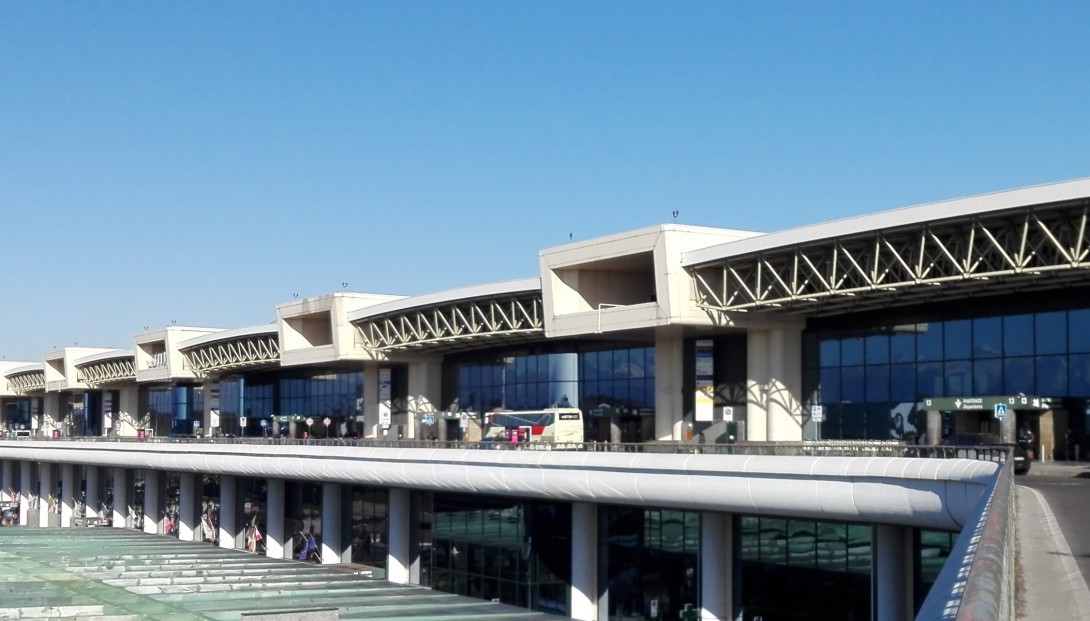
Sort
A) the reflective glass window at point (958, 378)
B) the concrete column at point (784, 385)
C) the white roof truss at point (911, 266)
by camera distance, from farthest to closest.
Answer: the concrete column at point (784, 385) < the reflective glass window at point (958, 378) < the white roof truss at point (911, 266)

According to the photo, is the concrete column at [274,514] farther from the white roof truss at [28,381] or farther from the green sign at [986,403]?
the white roof truss at [28,381]

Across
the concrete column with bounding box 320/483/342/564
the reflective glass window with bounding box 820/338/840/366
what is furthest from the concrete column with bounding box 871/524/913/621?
the concrete column with bounding box 320/483/342/564

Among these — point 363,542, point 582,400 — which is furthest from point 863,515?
point 363,542

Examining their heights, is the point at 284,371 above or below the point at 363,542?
above

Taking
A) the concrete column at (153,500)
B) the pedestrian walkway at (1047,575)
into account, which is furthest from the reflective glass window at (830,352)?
the concrete column at (153,500)

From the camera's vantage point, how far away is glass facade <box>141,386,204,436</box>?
90125 mm

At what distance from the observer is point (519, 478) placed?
129 feet

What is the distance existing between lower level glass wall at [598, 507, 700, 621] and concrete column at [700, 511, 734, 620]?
289 centimetres

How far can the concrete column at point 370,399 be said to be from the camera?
64.9 metres

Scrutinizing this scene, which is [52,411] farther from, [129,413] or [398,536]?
[398,536]

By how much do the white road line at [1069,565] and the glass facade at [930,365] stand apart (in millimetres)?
16963

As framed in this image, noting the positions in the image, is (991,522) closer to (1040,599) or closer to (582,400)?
(1040,599)

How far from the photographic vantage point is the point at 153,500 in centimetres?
7931

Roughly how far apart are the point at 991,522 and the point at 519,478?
32744 mm
